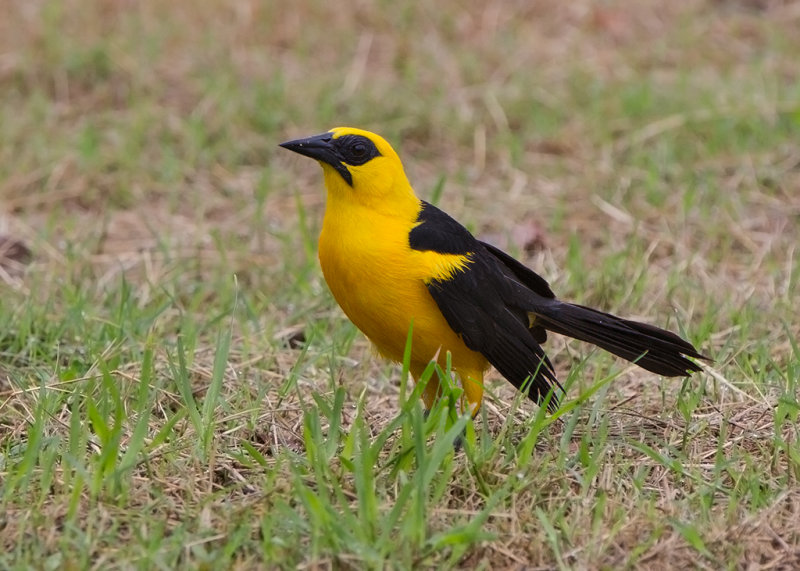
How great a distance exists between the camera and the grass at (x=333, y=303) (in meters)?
3.11

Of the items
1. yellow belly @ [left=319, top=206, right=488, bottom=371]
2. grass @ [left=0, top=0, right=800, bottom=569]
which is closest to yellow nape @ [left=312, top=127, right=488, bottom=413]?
yellow belly @ [left=319, top=206, right=488, bottom=371]

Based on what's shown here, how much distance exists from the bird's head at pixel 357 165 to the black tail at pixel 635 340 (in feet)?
2.53

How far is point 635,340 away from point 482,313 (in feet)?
1.82

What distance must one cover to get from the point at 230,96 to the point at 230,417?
443 centimetres

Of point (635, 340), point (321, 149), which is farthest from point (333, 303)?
point (635, 340)

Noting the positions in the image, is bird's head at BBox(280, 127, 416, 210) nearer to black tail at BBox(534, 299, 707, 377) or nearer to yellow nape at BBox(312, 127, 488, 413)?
yellow nape at BBox(312, 127, 488, 413)

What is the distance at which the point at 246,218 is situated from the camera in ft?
21.2

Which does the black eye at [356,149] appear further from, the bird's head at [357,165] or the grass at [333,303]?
the grass at [333,303]

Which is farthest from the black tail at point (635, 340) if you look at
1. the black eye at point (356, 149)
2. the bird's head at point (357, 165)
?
the black eye at point (356, 149)

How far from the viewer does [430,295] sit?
3.81 meters

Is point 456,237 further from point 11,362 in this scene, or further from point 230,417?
point 11,362

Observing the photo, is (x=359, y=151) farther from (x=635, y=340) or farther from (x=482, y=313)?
(x=635, y=340)

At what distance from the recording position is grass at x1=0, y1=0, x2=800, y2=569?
10.2ft

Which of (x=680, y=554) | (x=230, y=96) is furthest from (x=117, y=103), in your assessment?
(x=680, y=554)
